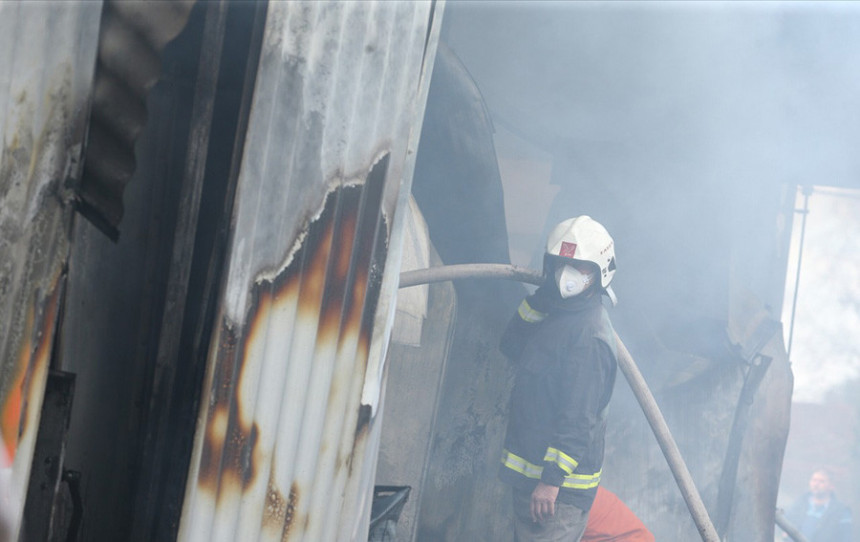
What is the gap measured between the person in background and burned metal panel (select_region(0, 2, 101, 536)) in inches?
415

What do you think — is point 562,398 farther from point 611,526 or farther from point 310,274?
point 310,274

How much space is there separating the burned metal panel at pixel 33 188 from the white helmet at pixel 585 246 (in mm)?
2372

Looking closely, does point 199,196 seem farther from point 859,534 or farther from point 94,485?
point 859,534

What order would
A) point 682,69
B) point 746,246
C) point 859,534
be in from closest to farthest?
point 682,69
point 746,246
point 859,534

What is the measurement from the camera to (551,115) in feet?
16.2

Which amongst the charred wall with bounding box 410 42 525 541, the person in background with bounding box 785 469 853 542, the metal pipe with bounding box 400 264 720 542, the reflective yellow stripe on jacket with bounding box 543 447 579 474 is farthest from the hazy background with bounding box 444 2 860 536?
the person in background with bounding box 785 469 853 542

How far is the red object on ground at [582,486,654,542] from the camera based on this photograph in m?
3.30

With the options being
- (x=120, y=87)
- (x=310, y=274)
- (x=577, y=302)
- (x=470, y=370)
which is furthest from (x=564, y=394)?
(x=120, y=87)

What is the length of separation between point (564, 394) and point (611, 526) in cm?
76

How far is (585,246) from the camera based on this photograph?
124 inches

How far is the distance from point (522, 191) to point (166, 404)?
13.4 ft

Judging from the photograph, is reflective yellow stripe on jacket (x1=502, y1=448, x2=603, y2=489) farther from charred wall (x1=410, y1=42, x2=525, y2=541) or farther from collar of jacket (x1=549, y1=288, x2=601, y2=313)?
collar of jacket (x1=549, y1=288, x2=601, y2=313)

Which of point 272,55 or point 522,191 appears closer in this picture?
point 272,55

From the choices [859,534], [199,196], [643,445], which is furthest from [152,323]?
[859,534]
